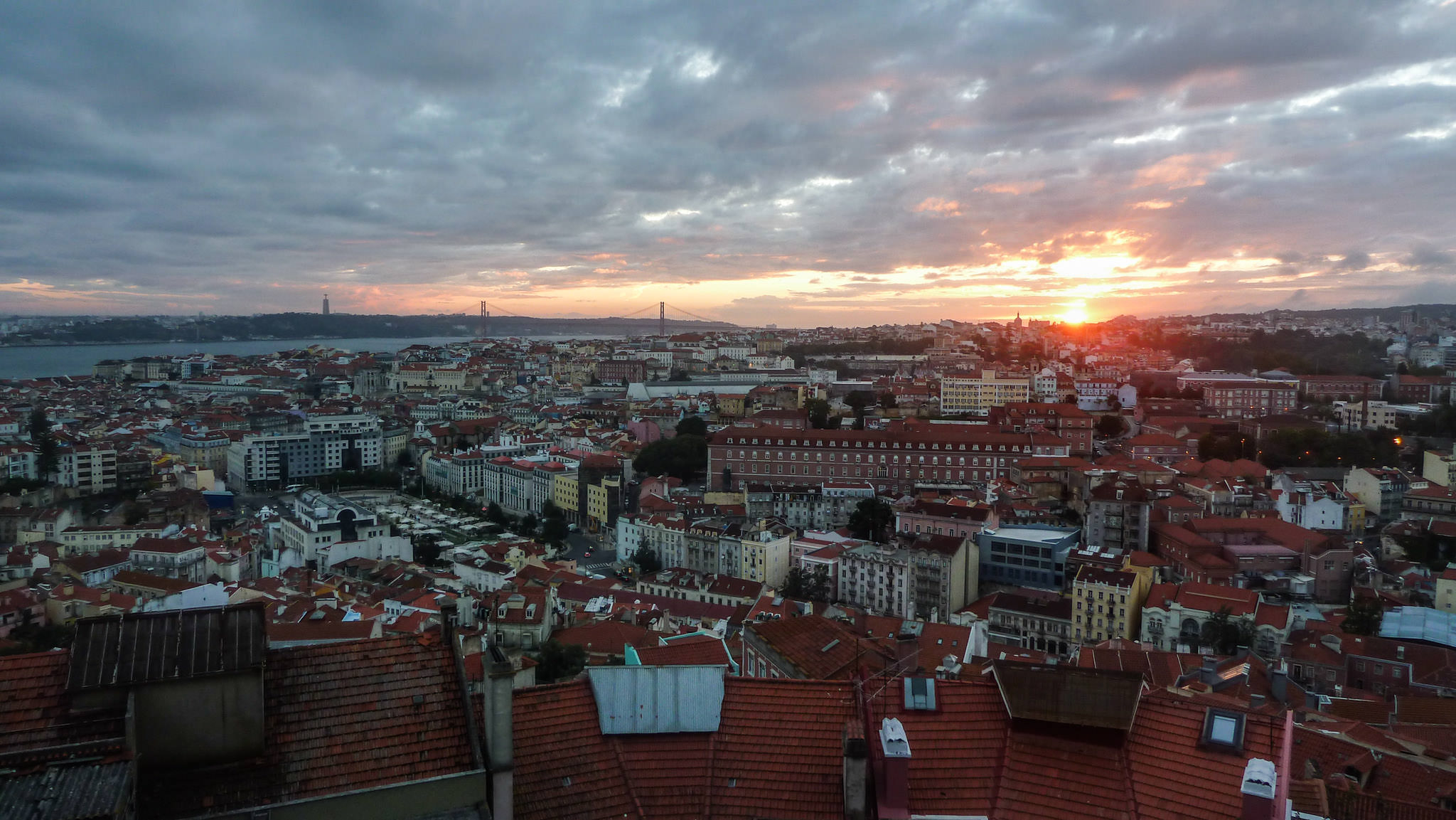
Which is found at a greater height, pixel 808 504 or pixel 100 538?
pixel 808 504

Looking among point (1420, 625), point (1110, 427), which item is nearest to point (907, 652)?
point (1420, 625)

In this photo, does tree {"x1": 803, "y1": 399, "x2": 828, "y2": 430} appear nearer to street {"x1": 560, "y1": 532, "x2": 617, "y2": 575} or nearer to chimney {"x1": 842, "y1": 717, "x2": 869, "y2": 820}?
street {"x1": 560, "y1": 532, "x2": 617, "y2": 575}

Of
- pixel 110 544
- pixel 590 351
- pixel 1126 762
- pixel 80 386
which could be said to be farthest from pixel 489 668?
pixel 590 351

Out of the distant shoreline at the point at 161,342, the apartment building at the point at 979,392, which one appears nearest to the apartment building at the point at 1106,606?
the apartment building at the point at 979,392

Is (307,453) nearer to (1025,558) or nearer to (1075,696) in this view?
(1025,558)

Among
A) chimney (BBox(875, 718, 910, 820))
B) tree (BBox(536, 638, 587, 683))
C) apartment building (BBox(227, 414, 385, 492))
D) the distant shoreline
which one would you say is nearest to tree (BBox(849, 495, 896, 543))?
tree (BBox(536, 638, 587, 683))

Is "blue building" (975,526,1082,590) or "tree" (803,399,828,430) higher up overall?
"tree" (803,399,828,430)

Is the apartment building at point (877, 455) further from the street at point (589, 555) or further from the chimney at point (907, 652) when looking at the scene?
the chimney at point (907, 652)
